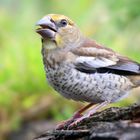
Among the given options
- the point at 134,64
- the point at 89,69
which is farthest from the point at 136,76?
the point at 89,69

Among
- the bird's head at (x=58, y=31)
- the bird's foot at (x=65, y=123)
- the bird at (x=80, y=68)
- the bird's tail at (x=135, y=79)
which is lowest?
the bird's foot at (x=65, y=123)

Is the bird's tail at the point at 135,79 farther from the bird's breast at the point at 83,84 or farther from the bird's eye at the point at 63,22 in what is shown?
the bird's eye at the point at 63,22

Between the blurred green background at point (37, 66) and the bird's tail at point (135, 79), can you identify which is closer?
the bird's tail at point (135, 79)

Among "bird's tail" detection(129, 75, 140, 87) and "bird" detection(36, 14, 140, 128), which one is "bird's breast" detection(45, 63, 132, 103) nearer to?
"bird" detection(36, 14, 140, 128)

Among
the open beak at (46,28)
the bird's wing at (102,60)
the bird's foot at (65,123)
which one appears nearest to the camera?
the bird's foot at (65,123)

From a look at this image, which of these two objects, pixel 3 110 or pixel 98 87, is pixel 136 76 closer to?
pixel 98 87

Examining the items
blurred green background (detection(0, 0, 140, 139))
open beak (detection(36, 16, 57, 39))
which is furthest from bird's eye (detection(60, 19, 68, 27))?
blurred green background (detection(0, 0, 140, 139))

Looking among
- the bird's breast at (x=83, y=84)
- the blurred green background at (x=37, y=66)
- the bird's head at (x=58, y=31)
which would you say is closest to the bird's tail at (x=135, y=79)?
the bird's breast at (x=83, y=84)

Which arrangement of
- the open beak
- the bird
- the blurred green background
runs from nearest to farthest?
the bird, the open beak, the blurred green background
